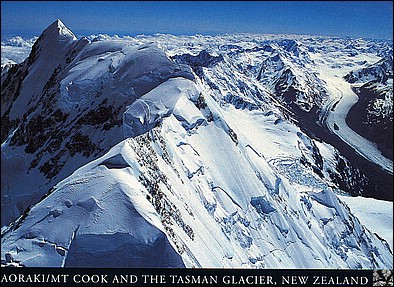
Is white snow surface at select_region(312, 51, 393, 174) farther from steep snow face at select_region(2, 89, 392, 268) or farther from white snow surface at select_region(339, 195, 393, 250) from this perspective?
steep snow face at select_region(2, 89, 392, 268)

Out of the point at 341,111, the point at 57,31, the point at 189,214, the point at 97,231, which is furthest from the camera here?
the point at 341,111

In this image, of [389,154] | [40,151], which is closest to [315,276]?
[40,151]

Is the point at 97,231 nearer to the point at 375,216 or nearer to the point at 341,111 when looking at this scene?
the point at 375,216

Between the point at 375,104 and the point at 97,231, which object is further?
the point at 375,104

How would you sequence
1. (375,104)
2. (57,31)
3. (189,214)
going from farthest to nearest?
(375,104)
(57,31)
(189,214)

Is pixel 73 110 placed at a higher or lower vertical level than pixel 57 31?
lower

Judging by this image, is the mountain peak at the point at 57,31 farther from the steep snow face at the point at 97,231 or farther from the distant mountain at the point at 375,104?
the distant mountain at the point at 375,104

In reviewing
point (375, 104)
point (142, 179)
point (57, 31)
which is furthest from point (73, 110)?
point (375, 104)

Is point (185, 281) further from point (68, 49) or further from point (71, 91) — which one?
point (68, 49)
